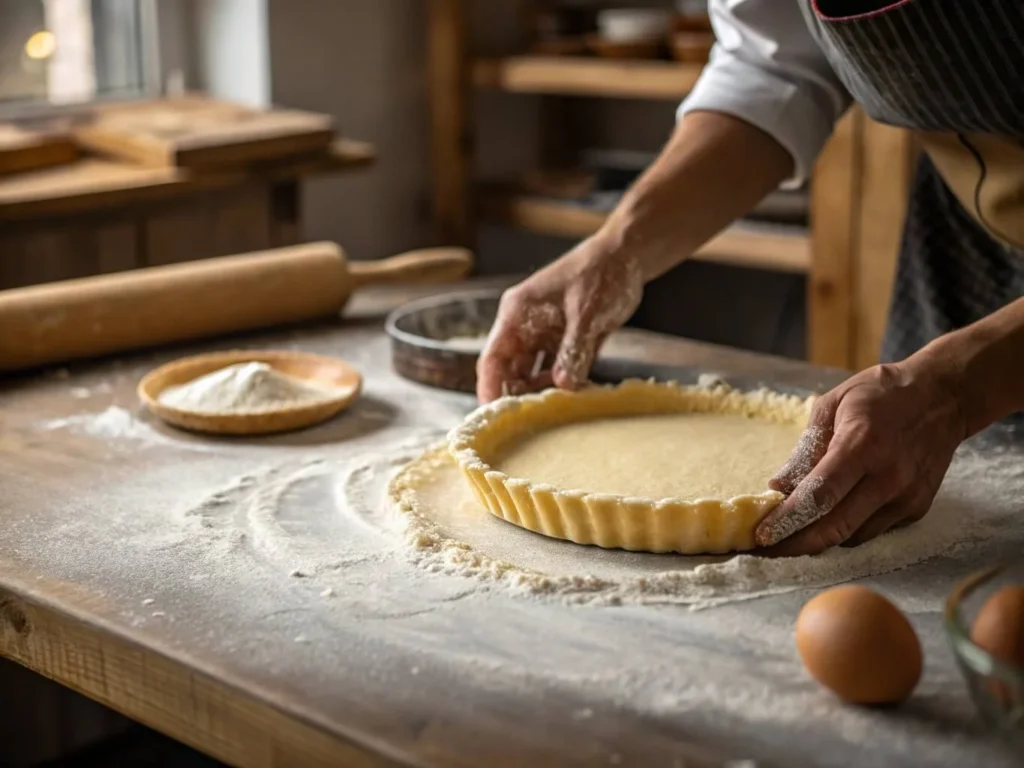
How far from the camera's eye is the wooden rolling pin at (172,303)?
71.3 inches

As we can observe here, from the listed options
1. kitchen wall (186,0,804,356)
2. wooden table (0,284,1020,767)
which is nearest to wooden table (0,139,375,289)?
kitchen wall (186,0,804,356)

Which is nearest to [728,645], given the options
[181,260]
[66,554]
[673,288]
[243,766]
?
[243,766]

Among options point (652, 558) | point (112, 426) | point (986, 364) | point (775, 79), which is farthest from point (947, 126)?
point (112, 426)

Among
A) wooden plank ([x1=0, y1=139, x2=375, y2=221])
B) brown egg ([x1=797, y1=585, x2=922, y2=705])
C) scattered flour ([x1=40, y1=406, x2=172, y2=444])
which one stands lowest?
scattered flour ([x1=40, y1=406, x2=172, y2=444])

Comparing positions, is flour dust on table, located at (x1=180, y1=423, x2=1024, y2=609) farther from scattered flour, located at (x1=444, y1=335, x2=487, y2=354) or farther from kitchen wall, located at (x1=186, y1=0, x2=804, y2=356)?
kitchen wall, located at (x1=186, y1=0, x2=804, y2=356)

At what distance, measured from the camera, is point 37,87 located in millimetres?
2783

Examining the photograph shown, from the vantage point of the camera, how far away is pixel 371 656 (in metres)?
1.06

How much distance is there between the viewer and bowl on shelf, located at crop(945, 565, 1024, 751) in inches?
33.6

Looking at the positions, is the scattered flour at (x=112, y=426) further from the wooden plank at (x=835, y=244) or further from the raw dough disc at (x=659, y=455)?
the wooden plank at (x=835, y=244)

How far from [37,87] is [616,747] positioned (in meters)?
2.30

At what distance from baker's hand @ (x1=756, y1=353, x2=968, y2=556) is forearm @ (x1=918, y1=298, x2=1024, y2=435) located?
0.01 m

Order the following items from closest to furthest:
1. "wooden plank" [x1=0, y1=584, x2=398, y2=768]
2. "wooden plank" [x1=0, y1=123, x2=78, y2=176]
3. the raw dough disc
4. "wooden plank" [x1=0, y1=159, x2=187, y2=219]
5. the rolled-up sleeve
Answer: "wooden plank" [x1=0, y1=584, x2=398, y2=768], the raw dough disc, the rolled-up sleeve, "wooden plank" [x1=0, y1=159, x2=187, y2=219], "wooden plank" [x1=0, y1=123, x2=78, y2=176]

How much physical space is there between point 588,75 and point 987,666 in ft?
7.86

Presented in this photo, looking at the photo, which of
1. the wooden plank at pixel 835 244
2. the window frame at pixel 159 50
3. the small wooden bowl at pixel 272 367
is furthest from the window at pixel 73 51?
the wooden plank at pixel 835 244
